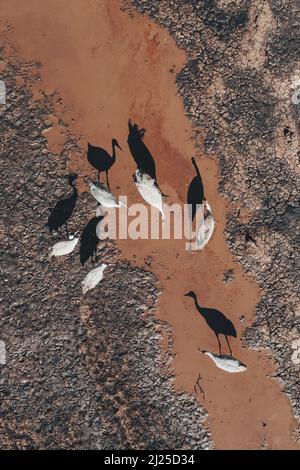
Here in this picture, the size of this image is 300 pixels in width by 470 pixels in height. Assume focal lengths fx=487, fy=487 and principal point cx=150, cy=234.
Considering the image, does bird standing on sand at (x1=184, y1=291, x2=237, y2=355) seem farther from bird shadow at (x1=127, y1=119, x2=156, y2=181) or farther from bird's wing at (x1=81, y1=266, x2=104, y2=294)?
bird shadow at (x1=127, y1=119, x2=156, y2=181)

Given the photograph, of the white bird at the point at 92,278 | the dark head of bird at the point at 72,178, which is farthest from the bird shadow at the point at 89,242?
the dark head of bird at the point at 72,178

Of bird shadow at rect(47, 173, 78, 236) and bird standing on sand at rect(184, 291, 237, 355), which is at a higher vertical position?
bird shadow at rect(47, 173, 78, 236)

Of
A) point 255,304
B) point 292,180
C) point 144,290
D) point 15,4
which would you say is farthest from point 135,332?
point 15,4

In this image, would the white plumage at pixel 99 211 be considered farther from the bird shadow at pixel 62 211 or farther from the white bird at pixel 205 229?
the white bird at pixel 205 229

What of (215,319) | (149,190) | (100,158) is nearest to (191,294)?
(215,319)

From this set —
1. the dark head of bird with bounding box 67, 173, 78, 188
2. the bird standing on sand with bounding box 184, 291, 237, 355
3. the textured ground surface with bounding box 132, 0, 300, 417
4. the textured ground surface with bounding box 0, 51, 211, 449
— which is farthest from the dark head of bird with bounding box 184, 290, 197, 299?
the dark head of bird with bounding box 67, 173, 78, 188

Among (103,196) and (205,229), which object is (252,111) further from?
(103,196)

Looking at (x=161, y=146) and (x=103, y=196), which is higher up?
(x=161, y=146)
